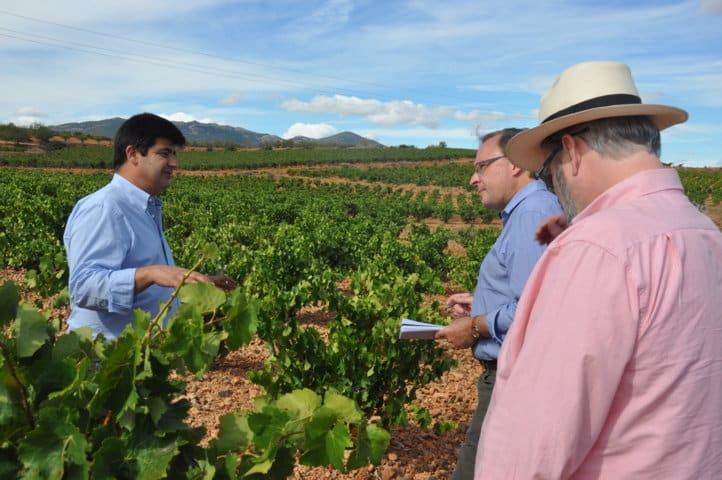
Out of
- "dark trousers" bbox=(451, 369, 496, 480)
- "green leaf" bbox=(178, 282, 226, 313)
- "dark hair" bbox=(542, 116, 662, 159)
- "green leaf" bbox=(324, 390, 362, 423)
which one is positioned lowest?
"dark trousers" bbox=(451, 369, 496, 480)

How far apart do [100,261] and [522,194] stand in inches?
82.3

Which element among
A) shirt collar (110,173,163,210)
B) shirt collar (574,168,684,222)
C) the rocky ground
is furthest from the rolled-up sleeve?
the rocky ground

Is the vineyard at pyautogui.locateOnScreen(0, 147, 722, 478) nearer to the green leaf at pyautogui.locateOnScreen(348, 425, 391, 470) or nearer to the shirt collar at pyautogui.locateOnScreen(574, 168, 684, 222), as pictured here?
the green leaf at pyautogui.locateOnScreen(348, 425, 391, 470)

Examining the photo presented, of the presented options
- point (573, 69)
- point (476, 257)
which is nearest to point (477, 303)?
point (573, 69)

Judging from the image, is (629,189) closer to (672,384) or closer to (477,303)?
(672,384)

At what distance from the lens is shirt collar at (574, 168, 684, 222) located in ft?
4.18

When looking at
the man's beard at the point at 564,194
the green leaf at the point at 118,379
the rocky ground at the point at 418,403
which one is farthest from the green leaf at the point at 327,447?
the rocky ground at the point at 418,403

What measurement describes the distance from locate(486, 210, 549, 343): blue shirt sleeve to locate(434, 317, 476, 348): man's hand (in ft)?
0.63

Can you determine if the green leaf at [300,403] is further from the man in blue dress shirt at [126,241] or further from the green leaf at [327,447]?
the man in blue dress shirt at [126,241]

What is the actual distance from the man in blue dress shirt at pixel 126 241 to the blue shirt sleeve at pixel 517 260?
4.11ft

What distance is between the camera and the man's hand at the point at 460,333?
9.01 ft

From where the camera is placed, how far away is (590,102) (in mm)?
1458

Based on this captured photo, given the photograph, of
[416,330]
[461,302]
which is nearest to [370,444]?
[416,330]

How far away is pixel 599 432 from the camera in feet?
3.80
